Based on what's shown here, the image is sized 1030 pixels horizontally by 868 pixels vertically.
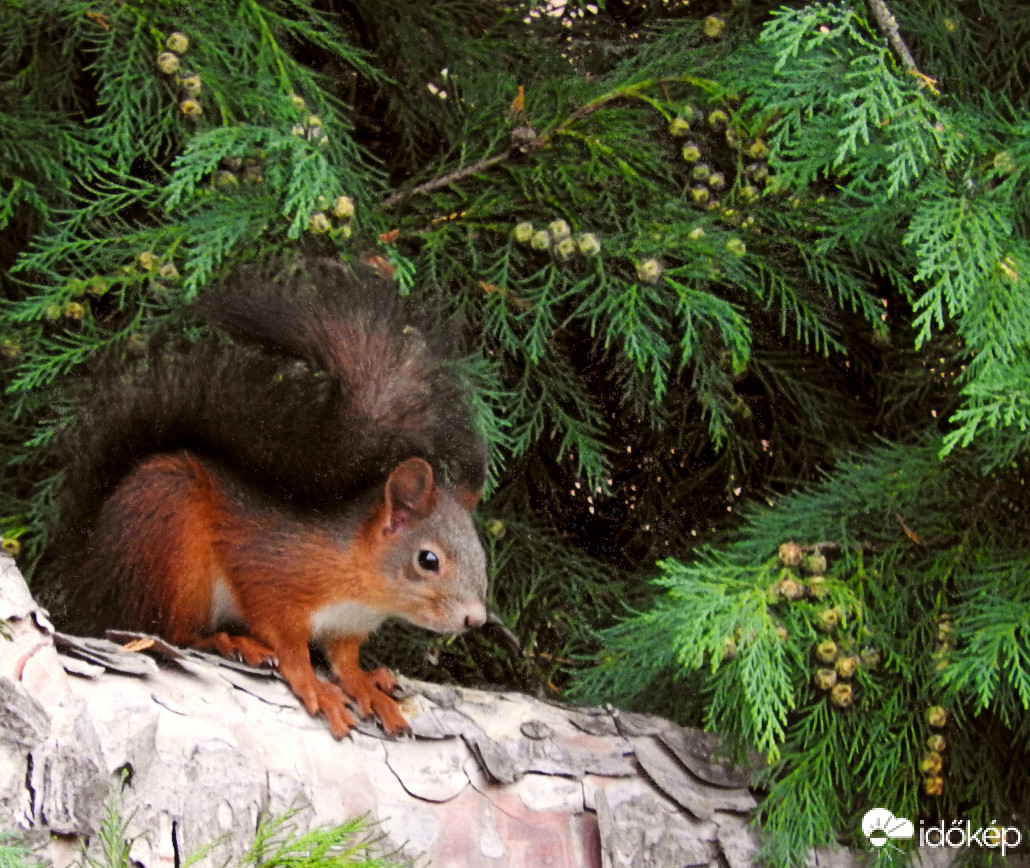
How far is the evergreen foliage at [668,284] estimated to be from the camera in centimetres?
142

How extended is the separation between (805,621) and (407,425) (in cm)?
49

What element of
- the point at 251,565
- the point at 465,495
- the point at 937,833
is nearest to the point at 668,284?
the point at 465,495

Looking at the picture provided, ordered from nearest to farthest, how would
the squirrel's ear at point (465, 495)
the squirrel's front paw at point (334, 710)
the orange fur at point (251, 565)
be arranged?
1. the squirrel's front paw at point (334, 710)
2. the orange fur at point (251, 565)
3. the squirrel's ear at point (465, 495)

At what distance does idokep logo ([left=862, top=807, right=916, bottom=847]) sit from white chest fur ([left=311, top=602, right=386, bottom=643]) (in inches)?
23.0

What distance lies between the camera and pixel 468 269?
1669mm

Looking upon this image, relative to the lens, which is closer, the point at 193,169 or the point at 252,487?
the point at 193,169

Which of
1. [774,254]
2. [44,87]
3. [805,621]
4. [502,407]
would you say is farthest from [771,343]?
[44,87]

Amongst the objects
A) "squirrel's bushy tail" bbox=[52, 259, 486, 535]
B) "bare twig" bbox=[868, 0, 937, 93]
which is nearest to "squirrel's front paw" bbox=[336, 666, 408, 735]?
"squirrel's bushy tail" bbox=[52, 259, 486, 535]

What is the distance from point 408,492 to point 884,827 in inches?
24.4

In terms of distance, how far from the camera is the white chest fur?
5.21 ft

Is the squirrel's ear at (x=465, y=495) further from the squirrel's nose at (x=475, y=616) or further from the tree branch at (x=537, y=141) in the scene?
the tree branch at (x=537, y=141)

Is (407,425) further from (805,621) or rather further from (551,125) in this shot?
(805,621)

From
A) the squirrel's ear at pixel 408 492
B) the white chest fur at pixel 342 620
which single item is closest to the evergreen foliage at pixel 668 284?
the squirrel's ear at pixel 408 492

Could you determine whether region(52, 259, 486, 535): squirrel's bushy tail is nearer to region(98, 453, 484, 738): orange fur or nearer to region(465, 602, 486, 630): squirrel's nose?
region(98, 453, 484, 738): orange fur
